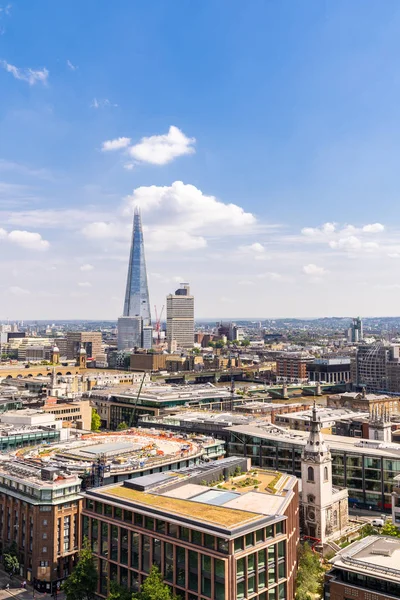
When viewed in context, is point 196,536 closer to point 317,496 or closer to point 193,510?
point 193,510

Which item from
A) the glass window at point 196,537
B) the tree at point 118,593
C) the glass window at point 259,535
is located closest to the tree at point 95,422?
the tree at point 118,593

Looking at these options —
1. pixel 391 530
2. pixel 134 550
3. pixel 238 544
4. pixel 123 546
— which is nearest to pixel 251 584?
pixel 238 544

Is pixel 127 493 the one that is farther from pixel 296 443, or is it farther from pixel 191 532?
pixel 296 443

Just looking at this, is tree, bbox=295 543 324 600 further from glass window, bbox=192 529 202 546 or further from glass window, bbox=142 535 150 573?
glass window, bbox=142 535 150 573

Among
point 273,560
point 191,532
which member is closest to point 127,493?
point 191,532

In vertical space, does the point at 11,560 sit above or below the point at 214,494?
below

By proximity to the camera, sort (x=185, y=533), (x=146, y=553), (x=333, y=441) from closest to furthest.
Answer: (x=185, y=533) → (x=146, y=553) → (x=333, y=441)
